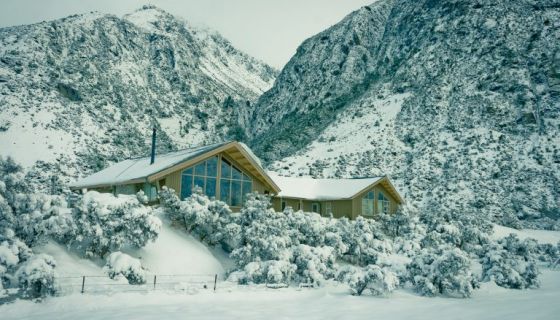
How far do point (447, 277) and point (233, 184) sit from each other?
14.7m

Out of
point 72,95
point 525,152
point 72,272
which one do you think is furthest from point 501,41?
point 72,95

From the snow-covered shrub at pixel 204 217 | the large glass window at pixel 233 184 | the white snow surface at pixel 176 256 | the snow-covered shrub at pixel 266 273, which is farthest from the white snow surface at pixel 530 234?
the white snow surface at pixel 176 256

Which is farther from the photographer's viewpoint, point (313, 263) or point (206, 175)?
point (206, 175)

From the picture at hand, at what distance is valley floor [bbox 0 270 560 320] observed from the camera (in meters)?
11.5

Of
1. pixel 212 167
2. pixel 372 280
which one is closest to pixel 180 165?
pixel 212 167

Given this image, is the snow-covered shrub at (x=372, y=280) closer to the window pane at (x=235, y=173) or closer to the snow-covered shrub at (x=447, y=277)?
the snow-covered shrub at (x=447, y=277)

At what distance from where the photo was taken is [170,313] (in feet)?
38.0

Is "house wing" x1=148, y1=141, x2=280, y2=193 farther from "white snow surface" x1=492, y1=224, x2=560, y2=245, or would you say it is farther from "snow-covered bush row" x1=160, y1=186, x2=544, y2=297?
"white snow surface" x1=492, y1=224, x2=560, y2=245

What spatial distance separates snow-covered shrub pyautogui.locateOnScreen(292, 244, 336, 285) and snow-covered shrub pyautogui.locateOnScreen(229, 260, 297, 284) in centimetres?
77

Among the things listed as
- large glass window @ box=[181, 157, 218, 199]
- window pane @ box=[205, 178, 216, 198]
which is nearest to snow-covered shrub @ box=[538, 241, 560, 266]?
window pane @ box=[205, 178, 216, 198]

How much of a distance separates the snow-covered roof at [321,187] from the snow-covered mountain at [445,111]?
11.3 metres

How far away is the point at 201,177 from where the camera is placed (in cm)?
2592

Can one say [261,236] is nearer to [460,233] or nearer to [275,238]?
[275,238]

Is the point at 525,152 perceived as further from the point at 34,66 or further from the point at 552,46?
the point at 34,66
